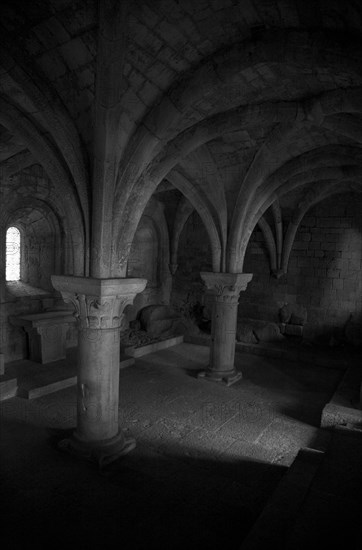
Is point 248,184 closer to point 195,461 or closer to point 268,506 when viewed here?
point 195,461

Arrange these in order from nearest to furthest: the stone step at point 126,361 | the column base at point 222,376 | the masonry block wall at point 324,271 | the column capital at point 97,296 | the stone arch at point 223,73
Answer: the stone arch at point 223,73, the column capital at point 97,296, the column base at point 222,376, the stone step at point 126,361, the masonry block wall at point 324,271

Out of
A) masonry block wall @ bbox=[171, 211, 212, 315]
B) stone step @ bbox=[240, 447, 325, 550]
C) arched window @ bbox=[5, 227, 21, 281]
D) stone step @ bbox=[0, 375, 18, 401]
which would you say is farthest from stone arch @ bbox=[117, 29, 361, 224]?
masonry block wall @ bbox=[171, 211, 212, 315]

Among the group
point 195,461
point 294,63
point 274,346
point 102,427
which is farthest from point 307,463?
point 274,346

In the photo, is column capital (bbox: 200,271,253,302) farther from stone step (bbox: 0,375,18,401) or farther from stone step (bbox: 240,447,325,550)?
stone step (bbox: 0,375,18,401)

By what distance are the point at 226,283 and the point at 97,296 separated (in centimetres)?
360

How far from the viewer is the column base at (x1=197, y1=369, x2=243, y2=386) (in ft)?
24.7

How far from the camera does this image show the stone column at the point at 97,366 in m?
4.41

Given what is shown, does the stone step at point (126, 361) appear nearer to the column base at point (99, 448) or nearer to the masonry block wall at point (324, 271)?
the column base at point (99, 448)

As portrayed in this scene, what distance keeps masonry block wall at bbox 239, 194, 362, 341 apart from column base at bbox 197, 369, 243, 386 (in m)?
3.91

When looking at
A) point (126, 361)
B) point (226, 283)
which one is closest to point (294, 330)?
point (226, 283)

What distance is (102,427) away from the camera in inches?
179

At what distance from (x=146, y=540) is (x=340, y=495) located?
162 cm

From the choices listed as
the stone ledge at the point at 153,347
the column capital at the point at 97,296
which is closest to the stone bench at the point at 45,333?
the stone ledge at the point at 153,347

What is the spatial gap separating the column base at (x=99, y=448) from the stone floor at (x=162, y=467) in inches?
3.3
